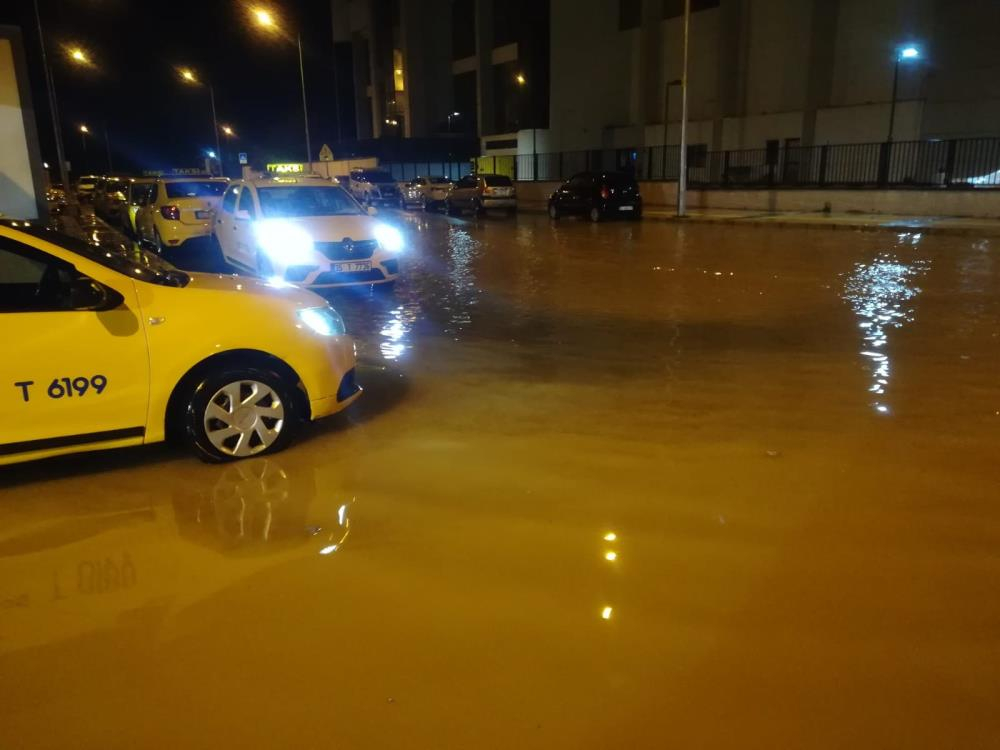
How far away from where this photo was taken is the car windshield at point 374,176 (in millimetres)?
43625

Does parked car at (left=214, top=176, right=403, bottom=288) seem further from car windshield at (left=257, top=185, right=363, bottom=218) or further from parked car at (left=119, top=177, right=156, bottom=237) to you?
parked car at (left=119, top=177, right=156, bottom=237)

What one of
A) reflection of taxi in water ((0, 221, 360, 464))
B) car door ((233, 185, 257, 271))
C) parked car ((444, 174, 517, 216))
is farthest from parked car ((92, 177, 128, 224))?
reflection of taxi in water ((0, 221, 360, 464))

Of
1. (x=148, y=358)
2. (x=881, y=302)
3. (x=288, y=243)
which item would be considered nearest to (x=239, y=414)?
(x=148, y=358)

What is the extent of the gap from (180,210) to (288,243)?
7305 millimetres

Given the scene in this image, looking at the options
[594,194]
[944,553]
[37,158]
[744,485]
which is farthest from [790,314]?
[594,194]

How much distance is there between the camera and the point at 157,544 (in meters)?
4.41

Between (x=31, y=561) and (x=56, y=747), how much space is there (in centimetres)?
165

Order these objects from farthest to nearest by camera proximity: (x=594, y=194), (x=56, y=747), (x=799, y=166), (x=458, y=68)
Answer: (x=458, y=68) → (x=799, y=166) → (x=594, y=194) → (x=56, y=747)

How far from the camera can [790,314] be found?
1053cm

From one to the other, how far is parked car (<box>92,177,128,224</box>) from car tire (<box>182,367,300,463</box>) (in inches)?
950

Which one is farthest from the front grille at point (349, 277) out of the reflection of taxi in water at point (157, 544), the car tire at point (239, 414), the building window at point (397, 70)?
the building window at point (397, 70)

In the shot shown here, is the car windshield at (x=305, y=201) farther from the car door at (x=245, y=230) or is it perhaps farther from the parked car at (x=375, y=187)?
the parked car at (x=375, y=187)

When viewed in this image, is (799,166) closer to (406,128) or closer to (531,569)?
(531,569)

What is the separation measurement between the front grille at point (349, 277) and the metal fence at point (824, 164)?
69.3 ft
